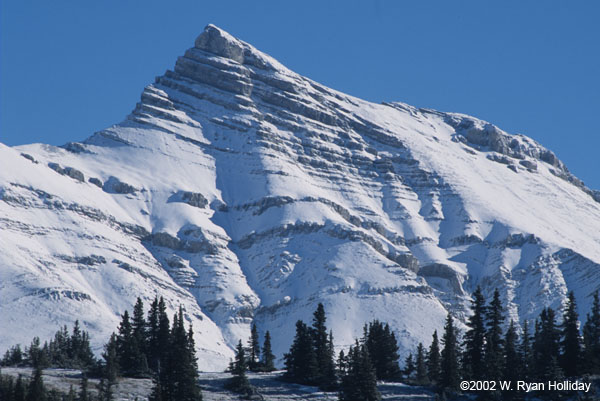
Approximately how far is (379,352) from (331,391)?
18280mm

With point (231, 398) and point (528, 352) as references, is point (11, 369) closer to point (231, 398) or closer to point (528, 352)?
point (231, 398)

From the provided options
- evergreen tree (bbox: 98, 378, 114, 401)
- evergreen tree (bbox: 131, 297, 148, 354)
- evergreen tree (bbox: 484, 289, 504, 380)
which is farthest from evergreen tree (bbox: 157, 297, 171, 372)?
evergreen tree (bbox: 484, 289, 504, 380)

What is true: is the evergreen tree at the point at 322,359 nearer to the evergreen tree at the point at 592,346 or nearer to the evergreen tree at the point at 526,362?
the evergreen tree at the point at 526,362

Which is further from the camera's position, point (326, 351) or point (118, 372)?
point (326, 351)

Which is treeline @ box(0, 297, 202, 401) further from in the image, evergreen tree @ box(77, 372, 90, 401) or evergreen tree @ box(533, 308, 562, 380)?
evergreen tree @ box(533, 308, 562, 380)

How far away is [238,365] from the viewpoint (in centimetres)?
16512

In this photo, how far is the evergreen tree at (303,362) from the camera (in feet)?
566

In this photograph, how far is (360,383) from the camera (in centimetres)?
15462

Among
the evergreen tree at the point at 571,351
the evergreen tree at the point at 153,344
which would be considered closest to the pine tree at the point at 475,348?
the evergreen tree at the point at 571,351

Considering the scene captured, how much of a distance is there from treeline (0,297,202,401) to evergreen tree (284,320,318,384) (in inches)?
574

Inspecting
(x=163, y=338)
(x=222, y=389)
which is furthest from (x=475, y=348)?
(x=163, y=338)

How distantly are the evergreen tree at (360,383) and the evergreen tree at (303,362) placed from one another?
1550 centimetres

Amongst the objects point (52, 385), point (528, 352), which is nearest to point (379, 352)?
point (528, 352)

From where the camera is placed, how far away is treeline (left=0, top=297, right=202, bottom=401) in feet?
471
